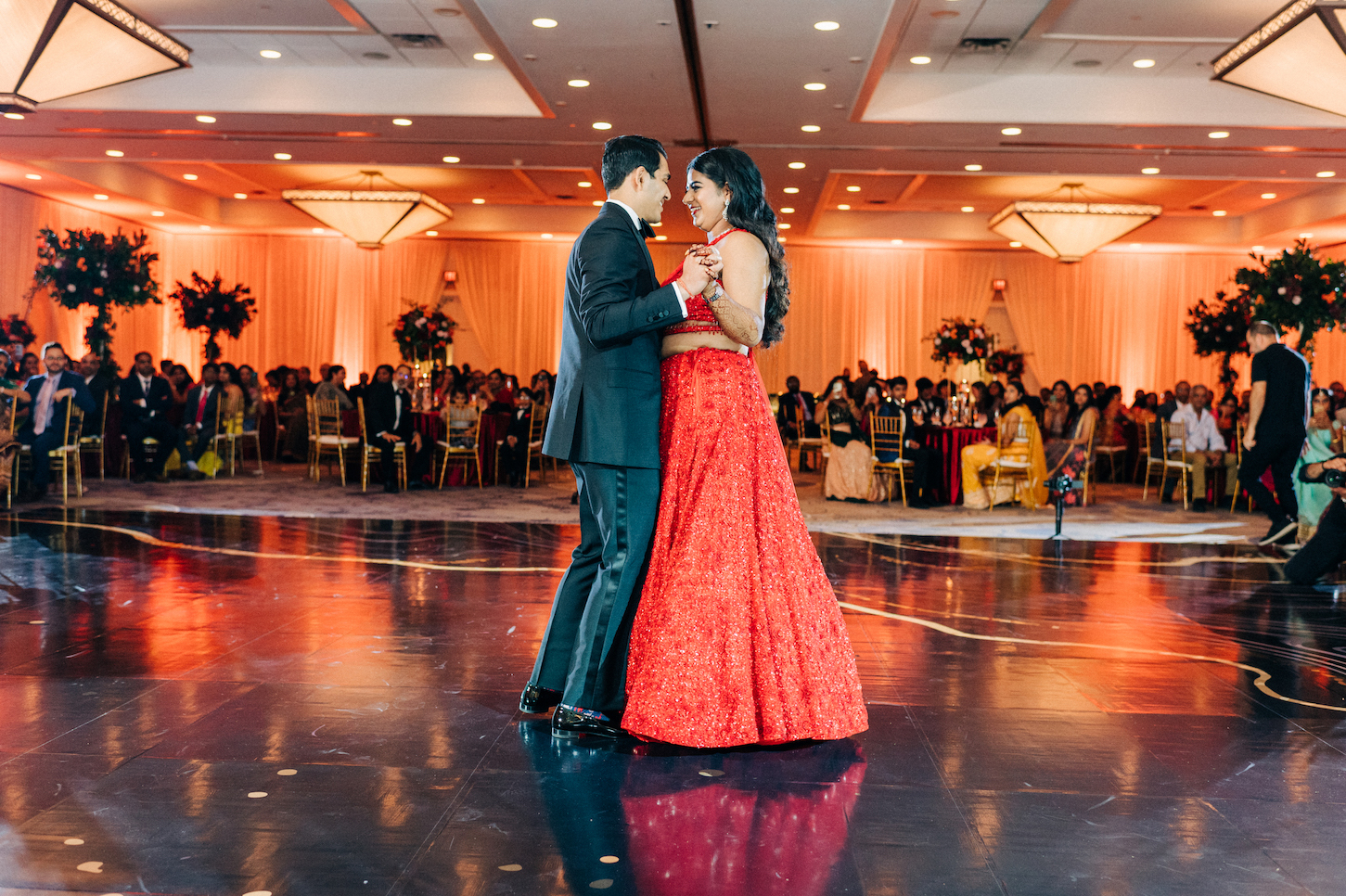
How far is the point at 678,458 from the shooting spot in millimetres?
2842

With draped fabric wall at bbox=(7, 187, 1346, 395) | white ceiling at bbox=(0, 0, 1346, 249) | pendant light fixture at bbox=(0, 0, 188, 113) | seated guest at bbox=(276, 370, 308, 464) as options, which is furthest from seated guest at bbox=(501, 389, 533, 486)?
draped fabric wall at bbox=(7, 187, 1346, 395)

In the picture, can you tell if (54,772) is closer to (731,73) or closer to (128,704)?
(128,704)

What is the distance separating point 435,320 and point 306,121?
5.36m

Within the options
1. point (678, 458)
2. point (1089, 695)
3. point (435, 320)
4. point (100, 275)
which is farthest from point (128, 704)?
point (435, 320)

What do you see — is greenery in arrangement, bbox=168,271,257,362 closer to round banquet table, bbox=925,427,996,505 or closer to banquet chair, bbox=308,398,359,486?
banquet chair, bbox=308,398,359,486

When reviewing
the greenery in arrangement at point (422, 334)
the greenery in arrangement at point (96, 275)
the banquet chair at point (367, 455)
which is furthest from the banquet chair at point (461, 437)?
the greenery in arrangement at point (96, 275)

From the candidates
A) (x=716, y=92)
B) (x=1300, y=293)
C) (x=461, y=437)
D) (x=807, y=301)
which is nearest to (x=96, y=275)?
(x=461, y=437)

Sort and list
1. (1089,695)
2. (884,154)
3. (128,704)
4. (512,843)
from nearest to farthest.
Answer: (512,843) < (128,704) < (1089,695) < (884,154)

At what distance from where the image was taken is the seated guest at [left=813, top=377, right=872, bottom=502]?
10.2 m

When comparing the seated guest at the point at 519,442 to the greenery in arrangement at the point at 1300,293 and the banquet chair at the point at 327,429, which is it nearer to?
the banquet chair at the point at 327,429

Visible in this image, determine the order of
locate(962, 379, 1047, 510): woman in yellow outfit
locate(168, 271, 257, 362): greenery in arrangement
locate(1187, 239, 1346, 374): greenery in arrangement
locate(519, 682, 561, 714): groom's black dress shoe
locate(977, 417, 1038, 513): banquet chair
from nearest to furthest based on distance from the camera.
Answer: locate(519, 682, 561, 714): groom's black dress shoe
locate(1187, 239, 1346, 374): greenery in arrangement
locate(977, 417, 1038, 513): banquet chair
locate(962, 379, 1047, 510): woman in yellow outfit
locate(168, 271, 257, 362): greenery in arrangement

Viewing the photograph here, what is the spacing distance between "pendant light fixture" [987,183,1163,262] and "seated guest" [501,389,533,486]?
5983 mm

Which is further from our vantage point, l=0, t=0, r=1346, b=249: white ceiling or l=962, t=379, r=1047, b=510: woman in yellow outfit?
l=962, t=379, r=1047, b=510: woman in yellow outfit

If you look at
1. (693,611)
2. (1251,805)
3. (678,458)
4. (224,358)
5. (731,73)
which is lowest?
(1251,805)
